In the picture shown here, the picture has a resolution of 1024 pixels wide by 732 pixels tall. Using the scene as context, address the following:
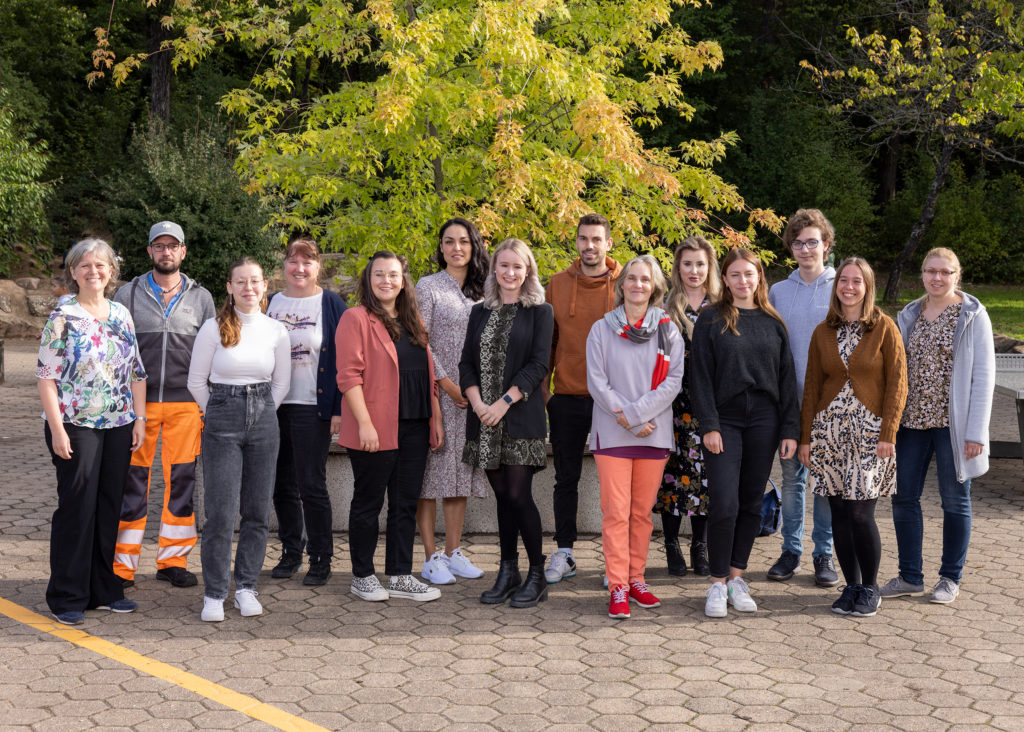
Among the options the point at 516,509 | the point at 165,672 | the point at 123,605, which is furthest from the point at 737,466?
the point at 123,605

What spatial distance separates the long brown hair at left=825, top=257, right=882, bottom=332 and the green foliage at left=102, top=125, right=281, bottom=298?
15.4m

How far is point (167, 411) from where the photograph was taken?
19.7 feet

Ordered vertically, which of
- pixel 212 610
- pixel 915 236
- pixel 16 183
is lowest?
pixel 212 610

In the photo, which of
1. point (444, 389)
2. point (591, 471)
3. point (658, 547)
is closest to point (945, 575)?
point (658, 547)

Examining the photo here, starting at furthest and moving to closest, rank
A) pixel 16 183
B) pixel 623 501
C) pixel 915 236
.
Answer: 1. pixel 915 236
2. pixel 16 183
3. pixel 623 501

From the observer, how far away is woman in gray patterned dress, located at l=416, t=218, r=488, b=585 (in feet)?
20.0

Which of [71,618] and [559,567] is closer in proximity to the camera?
[71,618]

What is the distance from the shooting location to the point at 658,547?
274 inches

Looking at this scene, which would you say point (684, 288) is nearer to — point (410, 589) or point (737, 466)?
point (737, 466)

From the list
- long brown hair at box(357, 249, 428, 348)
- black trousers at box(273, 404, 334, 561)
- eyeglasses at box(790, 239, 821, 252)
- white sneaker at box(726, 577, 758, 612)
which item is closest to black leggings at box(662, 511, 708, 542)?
white sneaker at box(726, 577, 758, 612)

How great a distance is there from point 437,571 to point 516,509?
2.47ft

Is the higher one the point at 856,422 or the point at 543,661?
the point at 856,422

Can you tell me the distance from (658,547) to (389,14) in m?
4.35

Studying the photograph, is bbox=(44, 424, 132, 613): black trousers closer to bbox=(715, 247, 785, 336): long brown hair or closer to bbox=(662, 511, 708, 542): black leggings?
bbox=(662, 511, 708, 542): black leggings
